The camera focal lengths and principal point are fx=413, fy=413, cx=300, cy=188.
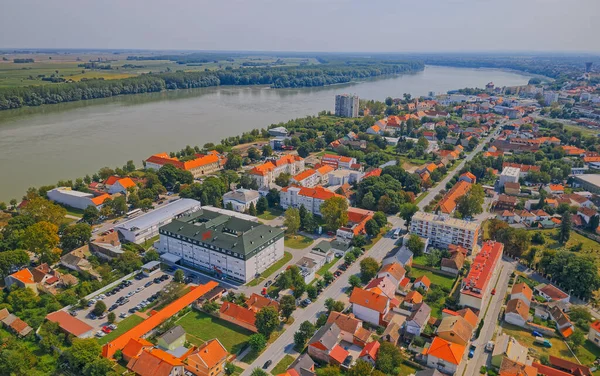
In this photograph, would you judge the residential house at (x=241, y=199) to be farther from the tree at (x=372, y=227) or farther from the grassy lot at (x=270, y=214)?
the tree at (x=372, y=227)

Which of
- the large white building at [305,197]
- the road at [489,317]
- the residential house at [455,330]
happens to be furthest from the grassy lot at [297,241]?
the road at [489,317]

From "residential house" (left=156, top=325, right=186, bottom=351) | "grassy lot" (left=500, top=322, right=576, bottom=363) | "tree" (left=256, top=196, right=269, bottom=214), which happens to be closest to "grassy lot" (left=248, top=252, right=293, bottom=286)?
"residential house" (left=156, top=325, right=186, bottom=351)

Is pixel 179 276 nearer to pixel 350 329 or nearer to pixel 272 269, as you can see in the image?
pixel 272 269

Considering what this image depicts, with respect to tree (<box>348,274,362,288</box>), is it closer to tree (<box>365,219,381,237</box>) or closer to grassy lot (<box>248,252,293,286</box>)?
grassy lot (<box>248,252,293,286</box>)

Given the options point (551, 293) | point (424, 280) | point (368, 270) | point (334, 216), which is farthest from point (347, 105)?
point (551, 293)

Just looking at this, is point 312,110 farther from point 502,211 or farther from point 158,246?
point 158,246

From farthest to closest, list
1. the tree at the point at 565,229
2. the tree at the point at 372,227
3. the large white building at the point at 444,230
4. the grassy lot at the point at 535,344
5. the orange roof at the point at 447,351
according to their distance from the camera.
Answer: the tree at the point at 372,227, the tree at the point at 565,229, the large white building at the point at 444,230, the grassy lot at the point at 535,344, the orange roof at the point at 447,351
